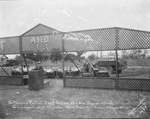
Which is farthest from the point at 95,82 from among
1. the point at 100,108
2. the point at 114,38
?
the point at 100,108

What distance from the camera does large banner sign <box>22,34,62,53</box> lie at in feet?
20.6

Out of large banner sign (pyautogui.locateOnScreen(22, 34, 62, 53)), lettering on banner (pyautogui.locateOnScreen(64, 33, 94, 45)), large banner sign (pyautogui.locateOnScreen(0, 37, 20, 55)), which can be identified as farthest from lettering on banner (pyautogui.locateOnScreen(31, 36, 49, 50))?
lettering on banner (pyautogui.locateOnScreen(64, 33, 94, 45))

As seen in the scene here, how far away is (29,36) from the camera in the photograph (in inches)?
264

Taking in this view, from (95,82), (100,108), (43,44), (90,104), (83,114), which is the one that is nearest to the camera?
(83,114)

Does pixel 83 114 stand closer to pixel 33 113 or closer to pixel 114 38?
pixel 33 113

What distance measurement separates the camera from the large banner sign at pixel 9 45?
6.91 m

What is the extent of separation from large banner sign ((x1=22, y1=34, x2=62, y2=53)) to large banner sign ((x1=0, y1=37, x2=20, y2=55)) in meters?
0.44

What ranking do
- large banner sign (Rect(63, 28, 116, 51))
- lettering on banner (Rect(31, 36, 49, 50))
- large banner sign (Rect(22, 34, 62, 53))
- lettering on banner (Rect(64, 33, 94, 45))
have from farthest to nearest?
lettering on banner (Rect(31, 36, 49, 50)), large banner sign (Rect(22, 34, 62, 53)), lettering on banner (Rect(64, 33, 94, 45)), large banner sign (Rect(63, 28, 116, 51))

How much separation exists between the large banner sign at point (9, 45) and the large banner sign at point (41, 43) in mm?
437

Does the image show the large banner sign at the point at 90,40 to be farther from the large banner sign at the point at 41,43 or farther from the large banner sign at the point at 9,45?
the large banner sign at the point at 9,45

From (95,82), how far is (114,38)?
7.07ft

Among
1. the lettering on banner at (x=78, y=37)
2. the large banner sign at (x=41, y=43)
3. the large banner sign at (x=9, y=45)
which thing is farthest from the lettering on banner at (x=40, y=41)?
the lettering on banner at (x=78, y=37)

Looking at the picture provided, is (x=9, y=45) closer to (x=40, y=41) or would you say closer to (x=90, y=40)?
(x=40, y=41)

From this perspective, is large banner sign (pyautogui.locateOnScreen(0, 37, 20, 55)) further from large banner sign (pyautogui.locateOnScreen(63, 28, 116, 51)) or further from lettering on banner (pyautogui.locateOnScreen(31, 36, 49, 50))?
large banner sign (pyautogui.locateOnScreen(63, 28, 116, 51))
